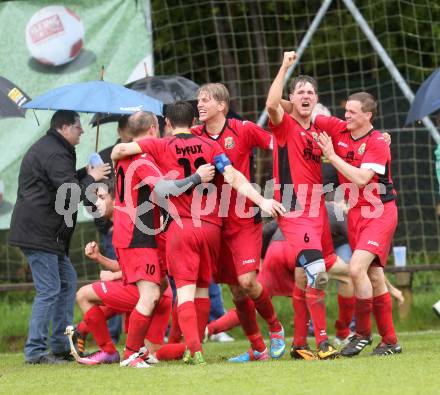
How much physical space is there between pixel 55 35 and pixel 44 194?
336 centimetres

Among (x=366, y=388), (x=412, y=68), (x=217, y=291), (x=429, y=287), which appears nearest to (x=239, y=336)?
(x=217, y=291)

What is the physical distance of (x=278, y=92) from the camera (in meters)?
8.39

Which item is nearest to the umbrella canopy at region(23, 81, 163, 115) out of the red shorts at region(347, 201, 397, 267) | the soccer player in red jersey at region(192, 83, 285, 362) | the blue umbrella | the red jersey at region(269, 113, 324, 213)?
the blue umbrella

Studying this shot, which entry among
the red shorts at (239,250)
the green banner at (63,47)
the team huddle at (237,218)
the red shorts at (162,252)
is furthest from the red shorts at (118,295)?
the green banner at (63,47)

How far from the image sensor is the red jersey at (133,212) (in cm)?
854

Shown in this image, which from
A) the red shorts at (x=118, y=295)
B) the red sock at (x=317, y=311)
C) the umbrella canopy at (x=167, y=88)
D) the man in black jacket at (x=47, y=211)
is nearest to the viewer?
the red sock at (x=317, y=311)

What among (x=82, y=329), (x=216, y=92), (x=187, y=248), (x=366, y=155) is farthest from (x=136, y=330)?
(x=366, y=155)

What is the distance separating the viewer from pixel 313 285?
8500 millimetres

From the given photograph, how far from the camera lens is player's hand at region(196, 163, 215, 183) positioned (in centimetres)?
828

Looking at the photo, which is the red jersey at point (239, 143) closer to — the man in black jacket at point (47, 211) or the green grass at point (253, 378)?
→ the green grass at point (253, 378)

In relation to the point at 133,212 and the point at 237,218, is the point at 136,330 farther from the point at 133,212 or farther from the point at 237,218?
the point at 237,218

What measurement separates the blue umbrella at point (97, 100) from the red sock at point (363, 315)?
7.71 feet

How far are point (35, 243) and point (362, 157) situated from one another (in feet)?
8.90

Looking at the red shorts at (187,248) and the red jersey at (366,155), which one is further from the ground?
the red jersey at (366,155)
